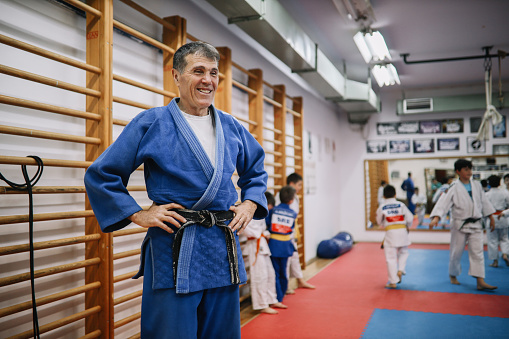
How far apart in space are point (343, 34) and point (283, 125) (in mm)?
1457

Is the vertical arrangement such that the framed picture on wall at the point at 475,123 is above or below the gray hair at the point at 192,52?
above

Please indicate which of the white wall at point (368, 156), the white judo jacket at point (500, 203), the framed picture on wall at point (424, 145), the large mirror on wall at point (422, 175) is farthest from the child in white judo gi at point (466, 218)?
the framed picture on wall at point (424, 145)

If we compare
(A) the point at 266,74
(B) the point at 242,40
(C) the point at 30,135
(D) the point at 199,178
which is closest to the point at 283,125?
(A) the point at 266,74

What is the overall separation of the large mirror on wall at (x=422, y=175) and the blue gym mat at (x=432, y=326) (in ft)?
16.7

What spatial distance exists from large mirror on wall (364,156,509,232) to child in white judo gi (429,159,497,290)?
3.53 m

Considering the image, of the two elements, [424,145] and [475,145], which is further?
[424,145]

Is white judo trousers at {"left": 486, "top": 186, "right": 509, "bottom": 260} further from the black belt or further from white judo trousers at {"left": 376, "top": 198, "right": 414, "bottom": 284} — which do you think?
the black belt

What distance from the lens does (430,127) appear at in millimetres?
8844

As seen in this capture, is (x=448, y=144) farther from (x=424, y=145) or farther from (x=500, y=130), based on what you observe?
(x=500, y=130)

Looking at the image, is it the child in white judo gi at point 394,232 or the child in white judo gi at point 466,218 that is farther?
the child in white judo gi at point 394,232

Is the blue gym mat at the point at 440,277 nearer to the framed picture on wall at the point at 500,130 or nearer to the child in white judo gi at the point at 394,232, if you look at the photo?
the child in white judo gi at the point at 394,232

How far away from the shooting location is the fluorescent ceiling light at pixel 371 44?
492 centimetres

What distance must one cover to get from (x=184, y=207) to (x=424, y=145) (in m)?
8.53

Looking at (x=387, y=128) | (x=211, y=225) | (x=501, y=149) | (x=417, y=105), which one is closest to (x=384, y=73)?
(x=417, y=105)
